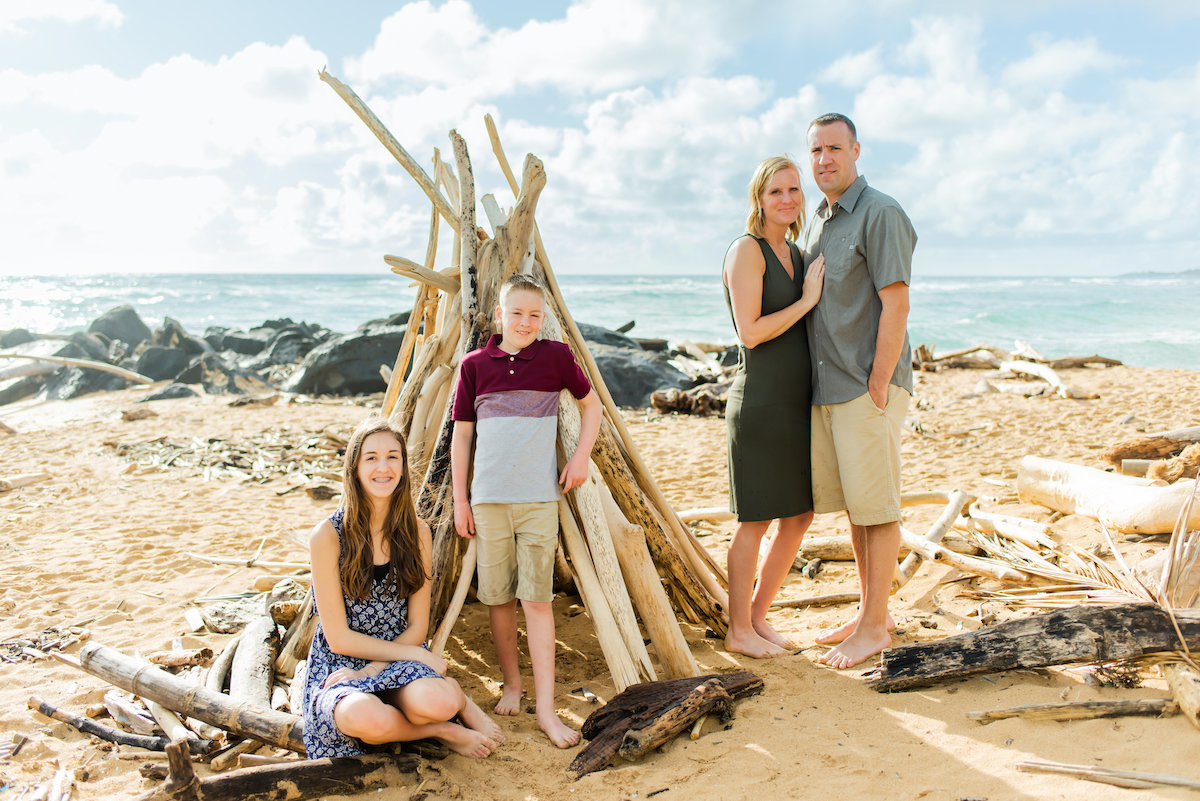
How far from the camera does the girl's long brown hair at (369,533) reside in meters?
2.62

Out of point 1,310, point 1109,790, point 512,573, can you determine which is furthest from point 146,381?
point 1,310

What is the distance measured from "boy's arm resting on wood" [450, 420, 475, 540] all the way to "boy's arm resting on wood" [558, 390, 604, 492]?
1.24ft

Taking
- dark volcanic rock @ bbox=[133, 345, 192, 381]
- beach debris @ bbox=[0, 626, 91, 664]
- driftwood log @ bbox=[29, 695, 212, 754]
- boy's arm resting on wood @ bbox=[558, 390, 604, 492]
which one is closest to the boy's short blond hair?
boy's arm resting on wood @ bbox=[558, 390, 604, 492]

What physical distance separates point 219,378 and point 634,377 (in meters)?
7.32

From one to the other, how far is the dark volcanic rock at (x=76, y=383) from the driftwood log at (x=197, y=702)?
12.0m

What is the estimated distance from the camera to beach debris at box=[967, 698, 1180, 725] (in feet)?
7.32

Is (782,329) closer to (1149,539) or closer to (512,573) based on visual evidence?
(512,573)

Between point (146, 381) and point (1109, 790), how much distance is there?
1498 cm

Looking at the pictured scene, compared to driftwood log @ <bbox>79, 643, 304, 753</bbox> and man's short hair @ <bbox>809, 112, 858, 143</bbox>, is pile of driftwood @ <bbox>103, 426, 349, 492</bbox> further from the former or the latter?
man's short hair @ <bbox>809, 112, 858, 143</bbox>

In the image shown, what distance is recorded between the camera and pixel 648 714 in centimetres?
254

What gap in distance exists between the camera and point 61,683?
10.6 ft

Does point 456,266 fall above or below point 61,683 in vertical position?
above

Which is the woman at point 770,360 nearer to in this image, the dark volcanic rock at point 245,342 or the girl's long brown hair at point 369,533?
the girl's long brown hair at point 369,533

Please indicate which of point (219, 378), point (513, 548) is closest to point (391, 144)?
point (513, 548)
